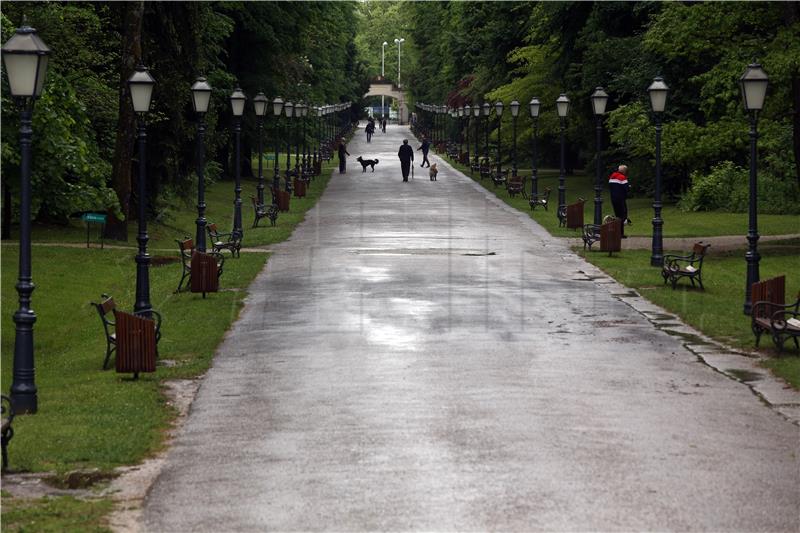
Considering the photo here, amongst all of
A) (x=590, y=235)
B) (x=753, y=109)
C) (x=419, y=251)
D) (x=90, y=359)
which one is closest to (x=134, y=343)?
(x=90, y=359)

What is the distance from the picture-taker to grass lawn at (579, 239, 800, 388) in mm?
18719

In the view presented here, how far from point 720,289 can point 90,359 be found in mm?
12081

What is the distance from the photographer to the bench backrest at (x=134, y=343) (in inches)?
640

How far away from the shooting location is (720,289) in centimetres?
2542

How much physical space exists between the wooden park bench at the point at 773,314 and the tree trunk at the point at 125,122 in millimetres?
19430

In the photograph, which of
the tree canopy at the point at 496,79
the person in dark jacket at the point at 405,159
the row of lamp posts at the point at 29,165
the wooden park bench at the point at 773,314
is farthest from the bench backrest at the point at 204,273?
the person in dark jacket at the point at 405,159

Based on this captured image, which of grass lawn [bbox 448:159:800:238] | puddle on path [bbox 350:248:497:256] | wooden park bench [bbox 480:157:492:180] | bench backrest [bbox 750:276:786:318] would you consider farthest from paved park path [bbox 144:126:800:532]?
wooden park bench [bbox 480:157:492:180]

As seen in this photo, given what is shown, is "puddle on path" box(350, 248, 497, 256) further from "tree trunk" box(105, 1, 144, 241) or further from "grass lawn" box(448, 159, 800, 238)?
"tree trunk" box(105, 1, 144, 241)

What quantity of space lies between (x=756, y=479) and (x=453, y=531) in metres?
2.94

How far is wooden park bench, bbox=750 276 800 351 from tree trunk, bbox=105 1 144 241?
1943 centimetres

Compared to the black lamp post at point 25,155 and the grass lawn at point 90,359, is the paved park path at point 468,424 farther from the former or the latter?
the black lamp post at point 25,155

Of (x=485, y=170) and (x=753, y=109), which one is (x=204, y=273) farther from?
(x=485, y=170)

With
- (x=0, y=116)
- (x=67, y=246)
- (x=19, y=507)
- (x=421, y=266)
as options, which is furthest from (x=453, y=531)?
(x=67, y=246)

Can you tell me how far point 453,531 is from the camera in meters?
9.49
